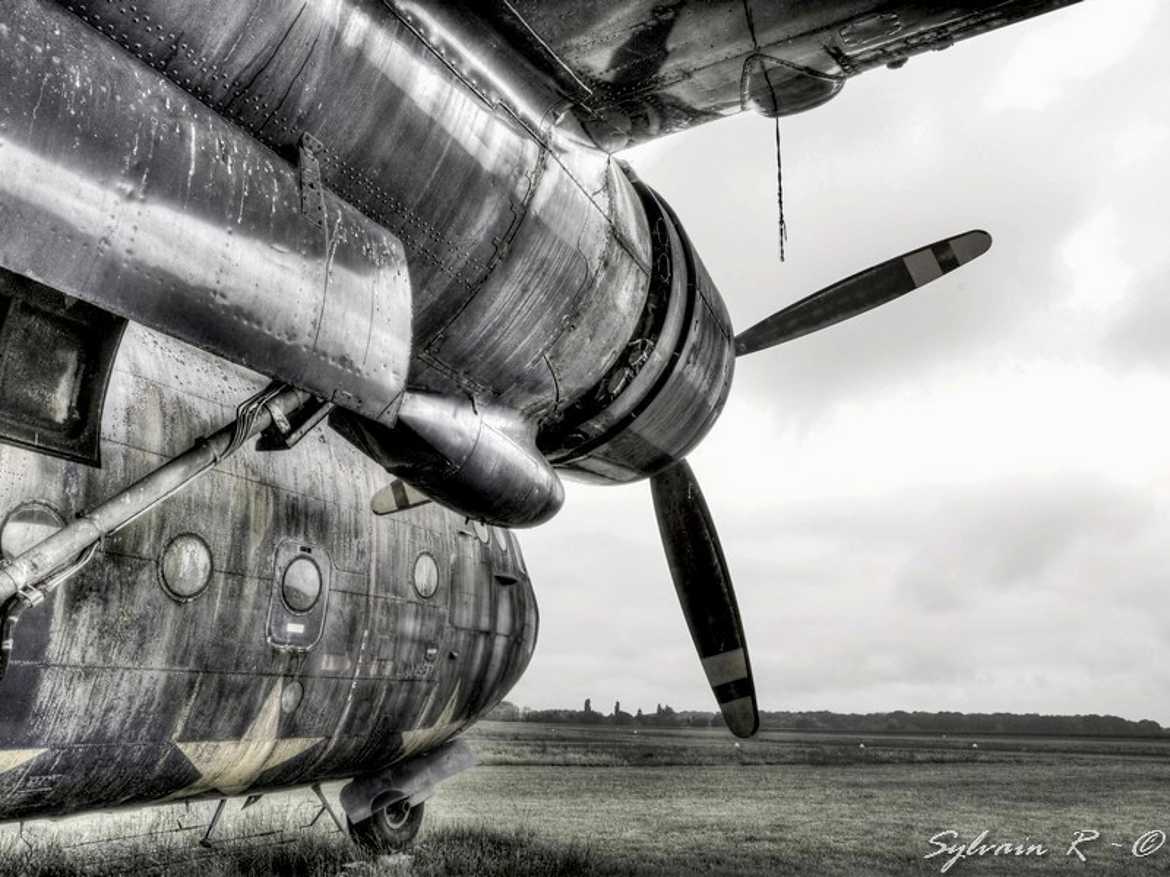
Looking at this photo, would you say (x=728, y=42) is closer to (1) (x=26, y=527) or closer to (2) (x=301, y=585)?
(1) (x=26, y=527)

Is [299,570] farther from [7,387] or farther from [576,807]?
[576,807]

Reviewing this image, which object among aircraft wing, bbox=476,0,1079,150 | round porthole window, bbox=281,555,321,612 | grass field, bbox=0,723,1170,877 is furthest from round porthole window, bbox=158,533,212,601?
grass field, bbox=0,723,1170,877

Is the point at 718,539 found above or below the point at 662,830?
above

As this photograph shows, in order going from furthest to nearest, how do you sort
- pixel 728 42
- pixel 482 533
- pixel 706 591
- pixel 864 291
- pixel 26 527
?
pixel 482 533
pixel 706 591
pixel 864 291
pixel 26 527
pixel 728 42

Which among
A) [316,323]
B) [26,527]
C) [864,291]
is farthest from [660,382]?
[26,527]

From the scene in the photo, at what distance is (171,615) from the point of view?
6199 mm

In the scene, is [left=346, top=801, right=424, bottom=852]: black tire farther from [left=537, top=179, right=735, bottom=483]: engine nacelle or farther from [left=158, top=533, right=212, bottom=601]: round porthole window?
[left=537, top=179, right=735, bottom=483]: engine nacelle

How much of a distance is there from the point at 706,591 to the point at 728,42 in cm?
575

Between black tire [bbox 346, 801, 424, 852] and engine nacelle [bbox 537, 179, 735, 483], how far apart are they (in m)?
6.00

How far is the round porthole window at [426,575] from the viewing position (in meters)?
9.00

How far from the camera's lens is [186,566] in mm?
6336

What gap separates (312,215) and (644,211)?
324 centimetres

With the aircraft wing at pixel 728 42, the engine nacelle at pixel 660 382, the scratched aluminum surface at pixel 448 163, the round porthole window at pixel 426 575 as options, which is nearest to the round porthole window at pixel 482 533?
the round porthole window at pixel 426 575

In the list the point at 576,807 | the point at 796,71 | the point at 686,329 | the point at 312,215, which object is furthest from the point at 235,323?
the point at 576,807
